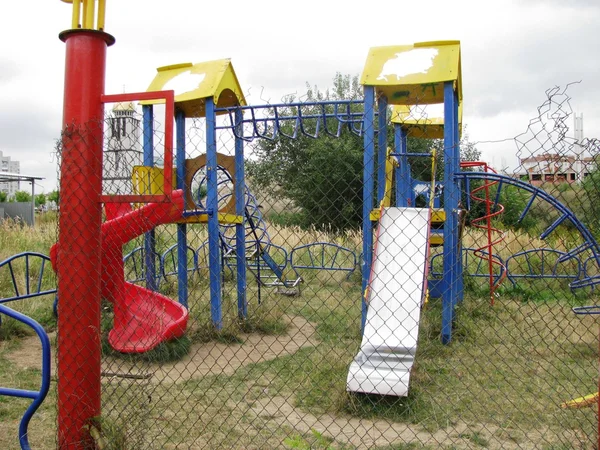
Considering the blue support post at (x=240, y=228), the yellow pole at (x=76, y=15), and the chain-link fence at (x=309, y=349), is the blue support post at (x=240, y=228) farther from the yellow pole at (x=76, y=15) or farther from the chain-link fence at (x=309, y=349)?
the yellow pole at (x=76, y=15)

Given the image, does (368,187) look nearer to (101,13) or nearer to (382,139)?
(382,139)

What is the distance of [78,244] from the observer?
103 inches

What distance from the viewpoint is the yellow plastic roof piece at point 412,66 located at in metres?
5.41

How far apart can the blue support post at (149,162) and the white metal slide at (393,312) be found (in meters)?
2.37

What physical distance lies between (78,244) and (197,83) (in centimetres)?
385

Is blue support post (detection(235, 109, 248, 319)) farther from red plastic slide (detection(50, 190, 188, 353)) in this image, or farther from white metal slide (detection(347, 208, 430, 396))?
white metal slide (detection(347, 208, 430, 396))

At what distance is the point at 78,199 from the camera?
8.58ft

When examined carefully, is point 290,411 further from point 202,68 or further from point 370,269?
point 202,68

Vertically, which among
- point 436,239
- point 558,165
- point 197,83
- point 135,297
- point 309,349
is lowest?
point 309,349

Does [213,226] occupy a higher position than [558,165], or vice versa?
[558,165]

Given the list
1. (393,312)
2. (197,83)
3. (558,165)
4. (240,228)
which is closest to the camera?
(558,165)

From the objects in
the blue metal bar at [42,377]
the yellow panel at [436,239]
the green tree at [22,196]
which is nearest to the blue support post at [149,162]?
the blue metal bar at [42,377]

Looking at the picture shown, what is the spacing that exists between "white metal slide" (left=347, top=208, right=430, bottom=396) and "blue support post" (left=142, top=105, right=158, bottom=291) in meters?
2.37

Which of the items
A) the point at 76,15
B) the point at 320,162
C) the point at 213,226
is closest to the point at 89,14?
the point at 76,15
